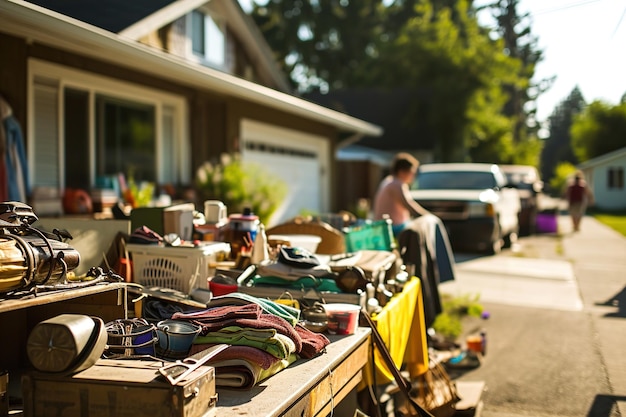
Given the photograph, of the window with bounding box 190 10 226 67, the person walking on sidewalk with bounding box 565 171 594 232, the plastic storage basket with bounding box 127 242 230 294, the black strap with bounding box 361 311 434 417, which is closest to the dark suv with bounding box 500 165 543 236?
the person walking on sidewalk with bounding box 565 171 594 232

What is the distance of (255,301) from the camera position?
3098 millimetres

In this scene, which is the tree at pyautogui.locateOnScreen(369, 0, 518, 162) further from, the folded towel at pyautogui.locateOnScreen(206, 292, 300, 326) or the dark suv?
the folded towel at pyautogui.locateOnScreen(206, 292, 300, 326)

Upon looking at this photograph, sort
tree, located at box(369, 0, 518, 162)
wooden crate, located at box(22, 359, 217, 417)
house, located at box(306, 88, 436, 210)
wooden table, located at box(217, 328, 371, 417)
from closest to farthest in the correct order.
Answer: wooden crate, located at box(22, 359, 217, 417)
wooden table, located at box(217, 328, 371, 417)
tree, located at box(369, 0, 518, 162)
house, located at box(306, 88, 436, 210)

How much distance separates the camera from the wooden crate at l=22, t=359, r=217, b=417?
210 cm

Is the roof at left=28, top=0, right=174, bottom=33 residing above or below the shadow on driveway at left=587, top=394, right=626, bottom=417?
above

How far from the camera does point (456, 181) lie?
50.7 feet

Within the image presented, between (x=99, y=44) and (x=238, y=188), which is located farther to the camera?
(x=238, y=188)

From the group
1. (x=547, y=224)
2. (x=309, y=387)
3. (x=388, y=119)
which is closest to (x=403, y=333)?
(x=309, y=387)

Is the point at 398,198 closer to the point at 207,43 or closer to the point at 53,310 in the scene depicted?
the point at 53,310

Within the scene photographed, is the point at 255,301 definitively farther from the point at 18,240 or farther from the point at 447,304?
the point at 447,304

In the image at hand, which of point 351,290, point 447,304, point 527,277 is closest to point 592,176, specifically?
point 527,277

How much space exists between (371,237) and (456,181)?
10569 mm

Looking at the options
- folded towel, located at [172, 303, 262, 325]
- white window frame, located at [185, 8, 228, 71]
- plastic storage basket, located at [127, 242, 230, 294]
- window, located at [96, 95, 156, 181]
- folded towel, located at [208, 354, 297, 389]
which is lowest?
folded towel, located at [208, 354, 297, 389]

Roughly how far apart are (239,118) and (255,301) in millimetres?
9527
